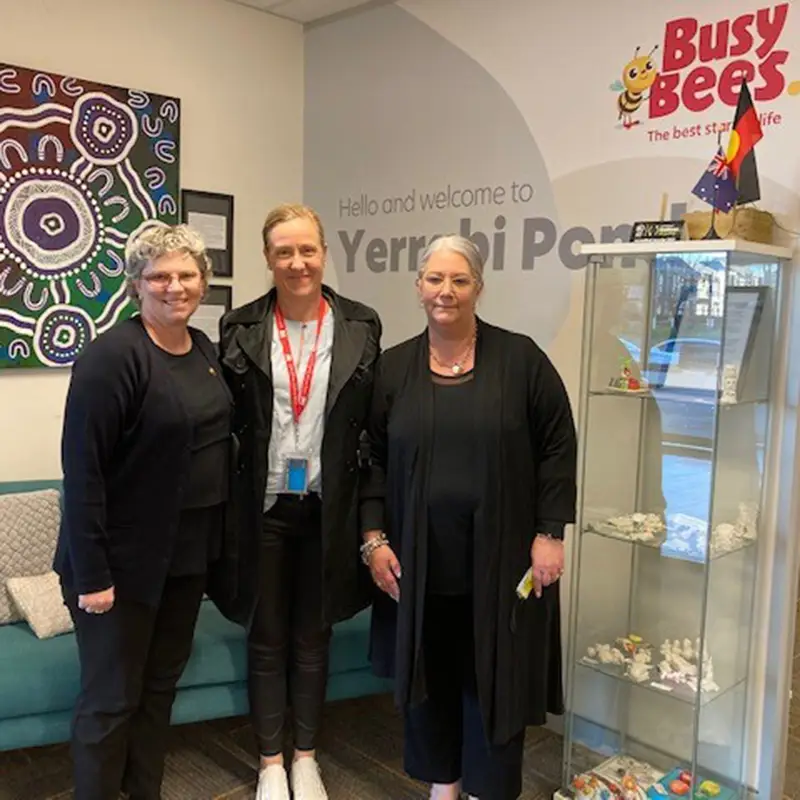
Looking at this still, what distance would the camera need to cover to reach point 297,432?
88.4 inches

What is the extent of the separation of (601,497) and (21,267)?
6.95 ft

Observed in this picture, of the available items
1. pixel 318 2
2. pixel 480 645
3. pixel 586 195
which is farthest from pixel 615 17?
pixel 480 645

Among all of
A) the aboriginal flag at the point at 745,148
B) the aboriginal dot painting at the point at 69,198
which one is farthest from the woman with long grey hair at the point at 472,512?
the aboriginal dot painting at the point at 69,198

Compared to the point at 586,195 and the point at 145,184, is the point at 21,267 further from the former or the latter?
the point at 586,195

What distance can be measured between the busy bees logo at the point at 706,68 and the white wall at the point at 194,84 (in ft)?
5.32

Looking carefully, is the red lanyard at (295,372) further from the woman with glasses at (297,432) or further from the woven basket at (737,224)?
the woven basket at (737,224)

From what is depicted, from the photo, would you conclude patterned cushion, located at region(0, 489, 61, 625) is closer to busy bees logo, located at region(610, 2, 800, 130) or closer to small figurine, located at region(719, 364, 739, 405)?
small figurine, located at region(719, 364, 739, 405)

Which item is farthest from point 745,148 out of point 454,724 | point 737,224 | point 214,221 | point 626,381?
point 214,221

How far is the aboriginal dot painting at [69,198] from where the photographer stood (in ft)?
9.92

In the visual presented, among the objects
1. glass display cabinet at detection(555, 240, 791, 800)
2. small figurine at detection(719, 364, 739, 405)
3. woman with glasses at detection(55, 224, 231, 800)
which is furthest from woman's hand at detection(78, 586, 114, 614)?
small figurine at detection(719, 364, 739, 405)

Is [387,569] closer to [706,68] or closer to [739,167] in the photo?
[739,167]

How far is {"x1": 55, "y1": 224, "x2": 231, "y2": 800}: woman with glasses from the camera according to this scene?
1.92 meters

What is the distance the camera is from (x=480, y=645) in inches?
82.7

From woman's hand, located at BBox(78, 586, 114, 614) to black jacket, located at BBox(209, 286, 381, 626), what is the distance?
364mm
